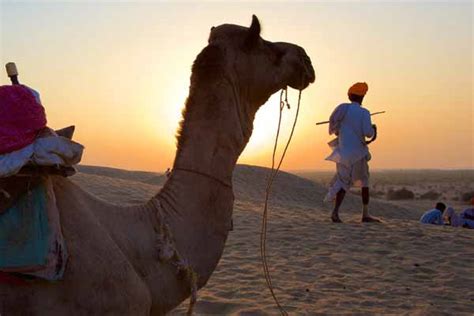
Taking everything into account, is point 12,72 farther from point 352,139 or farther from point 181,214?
point 352,139

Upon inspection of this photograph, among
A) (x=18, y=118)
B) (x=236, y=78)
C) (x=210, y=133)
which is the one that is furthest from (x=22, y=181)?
(x=236, y=78)

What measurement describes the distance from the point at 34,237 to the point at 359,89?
8.44 meters

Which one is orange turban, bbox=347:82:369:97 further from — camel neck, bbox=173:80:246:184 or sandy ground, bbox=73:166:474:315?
camel neck, bbox=173:80:246:184

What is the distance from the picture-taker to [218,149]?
10.4 ft

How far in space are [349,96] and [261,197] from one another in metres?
10.7

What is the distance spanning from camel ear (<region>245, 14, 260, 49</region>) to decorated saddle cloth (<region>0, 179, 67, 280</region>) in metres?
1.29

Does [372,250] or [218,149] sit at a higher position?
[218,149]

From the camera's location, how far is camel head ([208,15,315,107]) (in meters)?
3.28

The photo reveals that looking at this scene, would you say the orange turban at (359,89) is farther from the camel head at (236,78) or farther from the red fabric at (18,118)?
the red fabric at (18,118)

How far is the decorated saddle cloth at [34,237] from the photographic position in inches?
95.8

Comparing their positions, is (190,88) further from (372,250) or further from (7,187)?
(372,250)

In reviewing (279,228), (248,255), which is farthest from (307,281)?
(279,228)

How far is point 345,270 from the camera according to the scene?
7.65 metres

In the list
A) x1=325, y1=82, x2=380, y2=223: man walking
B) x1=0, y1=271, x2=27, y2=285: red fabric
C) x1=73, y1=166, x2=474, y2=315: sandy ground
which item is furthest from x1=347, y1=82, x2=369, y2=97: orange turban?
x1=0, y1=271, x2=27, y2=285: red fabric
